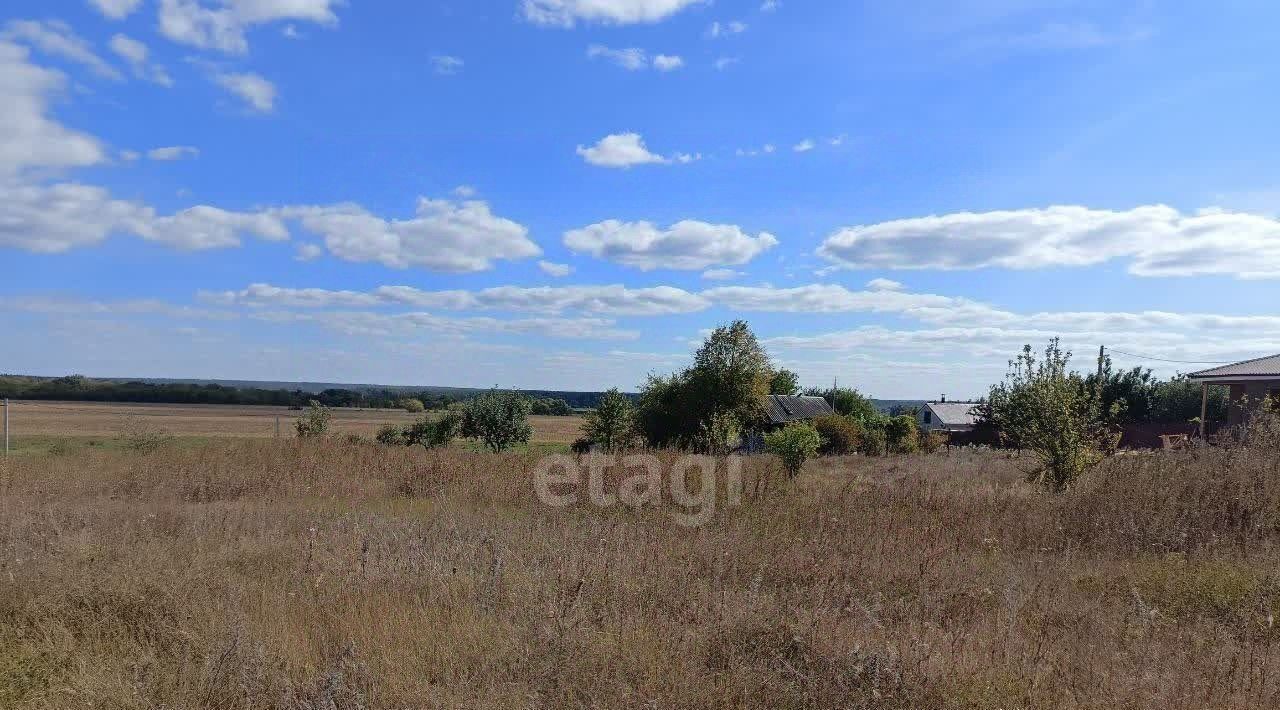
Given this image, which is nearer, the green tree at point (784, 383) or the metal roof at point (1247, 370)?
the metal roof at point (1247, 370)

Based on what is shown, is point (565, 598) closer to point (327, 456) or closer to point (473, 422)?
point (327, 456)

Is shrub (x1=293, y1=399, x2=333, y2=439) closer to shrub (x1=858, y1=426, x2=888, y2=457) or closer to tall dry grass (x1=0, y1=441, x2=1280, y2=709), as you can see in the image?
tall dry grass (x1=0, y1=441, x2=1280, y2=709)

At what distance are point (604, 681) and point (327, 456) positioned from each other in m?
9.38

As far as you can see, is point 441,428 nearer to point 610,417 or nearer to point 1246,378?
point 610,417

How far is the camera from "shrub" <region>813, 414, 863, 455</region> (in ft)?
116

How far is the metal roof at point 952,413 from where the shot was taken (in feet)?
204

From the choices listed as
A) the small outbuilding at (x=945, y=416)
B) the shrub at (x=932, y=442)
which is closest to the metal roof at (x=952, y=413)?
the small outbuilding at (x=945, y=416)

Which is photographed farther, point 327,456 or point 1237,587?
point 327,456

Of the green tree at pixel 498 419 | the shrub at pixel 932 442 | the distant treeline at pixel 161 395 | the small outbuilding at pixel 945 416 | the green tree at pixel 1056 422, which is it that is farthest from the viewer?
→ the distant treeline at pixel 161 395

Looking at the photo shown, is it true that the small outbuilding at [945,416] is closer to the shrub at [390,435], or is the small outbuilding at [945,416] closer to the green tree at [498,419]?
the shrub at [390,435]

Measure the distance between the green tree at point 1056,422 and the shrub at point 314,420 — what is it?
19208mm

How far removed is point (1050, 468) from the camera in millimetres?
10086

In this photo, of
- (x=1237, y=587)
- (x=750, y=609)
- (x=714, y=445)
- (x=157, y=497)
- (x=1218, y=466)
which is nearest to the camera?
(x=750, y=609)

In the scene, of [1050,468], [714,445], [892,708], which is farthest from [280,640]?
[1050,468]
